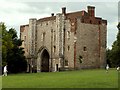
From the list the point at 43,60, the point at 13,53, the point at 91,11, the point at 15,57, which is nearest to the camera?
the point at 13,53

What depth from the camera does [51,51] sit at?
92.8 m

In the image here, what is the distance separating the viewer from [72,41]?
8681cm

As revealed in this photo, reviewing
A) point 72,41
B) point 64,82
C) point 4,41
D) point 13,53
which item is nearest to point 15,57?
point 13,53

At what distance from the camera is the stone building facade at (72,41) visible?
8688cm

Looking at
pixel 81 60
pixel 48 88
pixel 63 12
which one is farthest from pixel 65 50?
pixel 48 88

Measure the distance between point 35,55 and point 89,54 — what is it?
1643 centimetres

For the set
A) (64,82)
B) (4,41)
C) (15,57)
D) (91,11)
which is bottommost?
(64,82)

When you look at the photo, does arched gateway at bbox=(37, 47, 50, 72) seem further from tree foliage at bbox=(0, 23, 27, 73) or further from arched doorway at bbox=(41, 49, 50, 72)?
tree foliage at bbox=(0, 23, 27, 73)

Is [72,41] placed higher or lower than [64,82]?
higher

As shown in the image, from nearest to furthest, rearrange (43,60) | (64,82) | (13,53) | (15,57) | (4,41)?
1. (64,82)
2. (4,41)
3. (13,53)
4. (15,57)
5. (43,60)

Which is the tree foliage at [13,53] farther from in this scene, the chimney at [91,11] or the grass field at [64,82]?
the grass field at [64,82]

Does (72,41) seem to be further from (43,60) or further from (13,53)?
(43,60)

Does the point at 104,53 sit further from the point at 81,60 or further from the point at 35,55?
the point at 35,55

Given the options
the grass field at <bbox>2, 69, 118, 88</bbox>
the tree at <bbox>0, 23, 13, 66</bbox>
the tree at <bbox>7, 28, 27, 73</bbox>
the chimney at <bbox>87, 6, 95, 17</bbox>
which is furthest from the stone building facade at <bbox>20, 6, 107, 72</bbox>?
the grass field at <bbox>2, 69, 118, 88</bbox>
